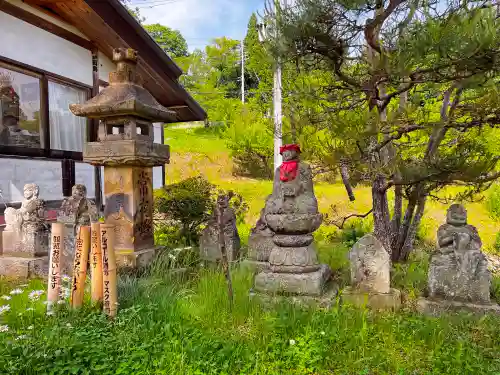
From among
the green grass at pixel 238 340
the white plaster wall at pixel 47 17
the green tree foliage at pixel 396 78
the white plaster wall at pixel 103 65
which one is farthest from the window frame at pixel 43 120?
the green tree foliage at pixel 396 78

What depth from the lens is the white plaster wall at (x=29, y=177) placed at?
646 cm

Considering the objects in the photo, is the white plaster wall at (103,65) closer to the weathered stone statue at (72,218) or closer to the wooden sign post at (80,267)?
the weathered stone statue at (72,218)

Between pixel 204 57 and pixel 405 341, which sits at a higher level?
pixel 204 57

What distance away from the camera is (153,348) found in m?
3.00

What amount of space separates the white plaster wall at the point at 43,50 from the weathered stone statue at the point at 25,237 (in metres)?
2.93

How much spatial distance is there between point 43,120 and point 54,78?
3.03 feet

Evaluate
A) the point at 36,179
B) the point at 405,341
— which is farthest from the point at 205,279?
the point at 36,179

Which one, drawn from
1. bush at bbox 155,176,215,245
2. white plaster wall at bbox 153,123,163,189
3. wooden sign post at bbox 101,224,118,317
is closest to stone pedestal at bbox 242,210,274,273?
bush at bbox 155,176,215,245

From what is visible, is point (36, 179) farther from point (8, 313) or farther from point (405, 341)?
point (405, 341)

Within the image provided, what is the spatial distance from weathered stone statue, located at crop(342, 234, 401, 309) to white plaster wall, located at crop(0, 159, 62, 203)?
5.93m

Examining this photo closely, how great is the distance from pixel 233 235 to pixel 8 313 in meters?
3.30

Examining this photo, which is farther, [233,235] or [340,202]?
[340,202]

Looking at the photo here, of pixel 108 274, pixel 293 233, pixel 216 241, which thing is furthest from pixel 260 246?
pixel 108 274

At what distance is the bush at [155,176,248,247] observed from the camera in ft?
23.2
